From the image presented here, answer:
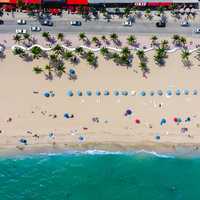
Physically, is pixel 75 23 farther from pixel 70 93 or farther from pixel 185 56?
pixel 185 56

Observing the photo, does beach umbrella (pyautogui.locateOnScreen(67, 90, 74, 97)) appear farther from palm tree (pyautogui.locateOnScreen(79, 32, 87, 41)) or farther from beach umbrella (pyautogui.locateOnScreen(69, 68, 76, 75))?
palm tree (pyautogui.locateOnScreen(79, 32, 87, 41))

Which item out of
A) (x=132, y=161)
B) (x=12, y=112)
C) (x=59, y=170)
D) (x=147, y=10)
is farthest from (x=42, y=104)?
(x=147, y=10)

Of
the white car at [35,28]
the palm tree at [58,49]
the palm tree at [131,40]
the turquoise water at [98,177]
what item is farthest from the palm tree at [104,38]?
the turquoise water at [98,177]

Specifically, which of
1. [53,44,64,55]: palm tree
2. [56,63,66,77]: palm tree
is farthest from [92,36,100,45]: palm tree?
[56,63,66,77]: palm tree

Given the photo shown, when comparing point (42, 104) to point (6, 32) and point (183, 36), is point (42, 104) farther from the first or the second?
point (183, 36)

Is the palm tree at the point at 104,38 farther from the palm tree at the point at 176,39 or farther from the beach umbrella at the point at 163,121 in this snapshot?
the beach umbrella at the point at 163,121

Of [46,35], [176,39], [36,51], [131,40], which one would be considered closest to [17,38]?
[36,51]
